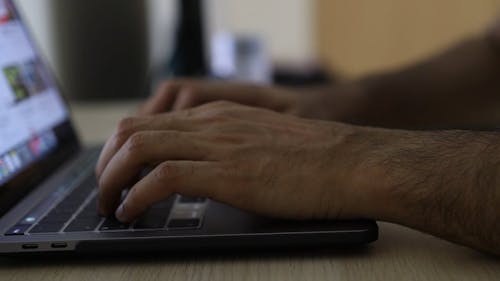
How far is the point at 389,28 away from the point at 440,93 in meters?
2.02

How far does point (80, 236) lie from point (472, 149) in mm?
339

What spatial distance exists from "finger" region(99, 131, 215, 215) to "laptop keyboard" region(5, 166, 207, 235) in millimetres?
25

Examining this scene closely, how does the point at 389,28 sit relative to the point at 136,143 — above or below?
below

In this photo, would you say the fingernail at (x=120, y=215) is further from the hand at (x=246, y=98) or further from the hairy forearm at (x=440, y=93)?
the hairy forearm at (x=440, y=93)

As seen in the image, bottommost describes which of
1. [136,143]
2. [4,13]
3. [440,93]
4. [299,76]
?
[299,76]

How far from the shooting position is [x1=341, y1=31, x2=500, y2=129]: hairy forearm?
1.17 metres

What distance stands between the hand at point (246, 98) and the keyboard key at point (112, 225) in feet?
1.08

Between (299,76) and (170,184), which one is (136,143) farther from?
(299,76)

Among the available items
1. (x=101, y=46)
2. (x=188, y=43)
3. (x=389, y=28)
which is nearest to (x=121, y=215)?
(x=101, y=46)

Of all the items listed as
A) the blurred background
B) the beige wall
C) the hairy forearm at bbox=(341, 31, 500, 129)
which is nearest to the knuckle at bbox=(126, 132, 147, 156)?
the hairy forearm at bbox=(341, 31, 500, 129)

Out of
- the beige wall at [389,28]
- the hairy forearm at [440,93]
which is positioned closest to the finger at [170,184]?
the hairy forearm at [440,93]

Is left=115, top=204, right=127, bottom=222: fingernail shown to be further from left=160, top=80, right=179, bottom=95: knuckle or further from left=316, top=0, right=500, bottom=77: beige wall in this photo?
left=316, top=0, right=500, bottom=77: beige wall

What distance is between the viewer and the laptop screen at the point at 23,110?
0.77 meters

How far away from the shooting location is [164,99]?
0.97 metres
